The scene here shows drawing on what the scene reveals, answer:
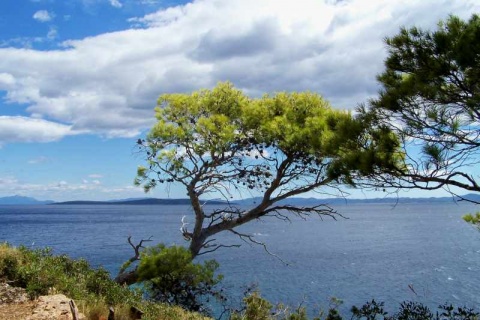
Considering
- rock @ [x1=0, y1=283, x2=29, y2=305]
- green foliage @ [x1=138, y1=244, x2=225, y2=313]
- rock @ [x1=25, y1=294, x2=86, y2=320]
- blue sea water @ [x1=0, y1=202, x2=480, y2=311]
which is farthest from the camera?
blue sea water @ [x1=0, y1=202, x2=480, y2=311]

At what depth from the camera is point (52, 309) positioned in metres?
7.31

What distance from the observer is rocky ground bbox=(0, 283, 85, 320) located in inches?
281

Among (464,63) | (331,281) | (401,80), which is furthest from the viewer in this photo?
(331,281)

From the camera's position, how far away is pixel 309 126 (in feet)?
37.9

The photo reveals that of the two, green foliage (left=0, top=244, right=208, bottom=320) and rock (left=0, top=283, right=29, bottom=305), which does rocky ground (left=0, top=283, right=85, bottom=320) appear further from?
green foliage (left=0, top=244, right=208, bottom=320)

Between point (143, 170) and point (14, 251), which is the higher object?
point (143, 170)

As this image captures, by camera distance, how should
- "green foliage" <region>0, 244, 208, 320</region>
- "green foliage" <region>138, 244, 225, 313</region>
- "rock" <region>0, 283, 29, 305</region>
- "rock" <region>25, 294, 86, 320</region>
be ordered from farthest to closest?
"green foliage" <region>138, 244, 225, 313</region>, "green foliage" <region>0, 244, 208, 320</region>, "rock" <region>0, 283, 29, 305</region>, "rock" <region>25, 294, 86, 320</region>

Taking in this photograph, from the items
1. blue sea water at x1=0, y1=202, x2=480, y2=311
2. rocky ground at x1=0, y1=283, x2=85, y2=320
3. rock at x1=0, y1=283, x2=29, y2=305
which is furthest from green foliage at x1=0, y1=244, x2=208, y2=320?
blue sea water at x1=0, y1=202, x2=480, y2=311

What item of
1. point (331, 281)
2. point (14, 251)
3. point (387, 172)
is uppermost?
point (387, 172)

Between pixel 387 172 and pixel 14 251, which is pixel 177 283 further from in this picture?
pixel 387 172

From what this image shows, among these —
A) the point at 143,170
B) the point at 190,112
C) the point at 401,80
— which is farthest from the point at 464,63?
the point at 143,170

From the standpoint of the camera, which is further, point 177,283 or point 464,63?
point 177,283

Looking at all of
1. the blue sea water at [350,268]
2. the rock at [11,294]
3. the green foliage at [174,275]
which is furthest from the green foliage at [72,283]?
the blue sea water at [350,268]

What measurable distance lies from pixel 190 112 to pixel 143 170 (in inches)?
87.4
